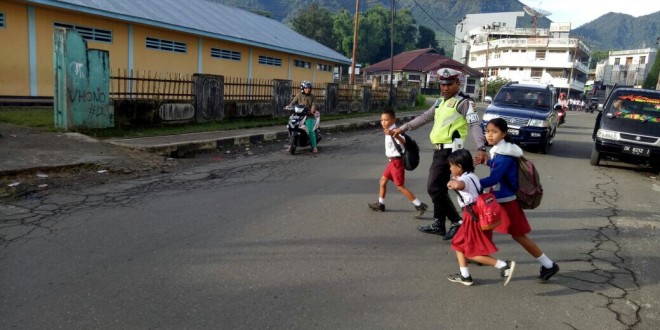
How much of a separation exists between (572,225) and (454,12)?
19271 cm

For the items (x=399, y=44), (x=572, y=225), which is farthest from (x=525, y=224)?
(x=399, y=44)

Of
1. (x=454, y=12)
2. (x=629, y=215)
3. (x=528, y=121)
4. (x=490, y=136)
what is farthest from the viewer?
(x=454, y=12)

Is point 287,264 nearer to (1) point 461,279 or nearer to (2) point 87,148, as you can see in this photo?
(1) point 461,279

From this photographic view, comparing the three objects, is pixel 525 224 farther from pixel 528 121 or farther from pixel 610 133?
pixel 528 121

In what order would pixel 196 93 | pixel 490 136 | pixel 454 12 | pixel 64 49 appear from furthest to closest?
pixel 454 12 < pixel 196 93 < pixel 64 49 < pixel 490 136

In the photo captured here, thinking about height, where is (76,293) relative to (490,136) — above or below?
below

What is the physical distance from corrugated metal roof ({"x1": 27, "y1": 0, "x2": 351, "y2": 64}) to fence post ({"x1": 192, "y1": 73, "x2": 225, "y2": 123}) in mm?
4943

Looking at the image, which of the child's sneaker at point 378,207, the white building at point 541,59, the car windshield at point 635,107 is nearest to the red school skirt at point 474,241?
the child's sneaker at point 378,207

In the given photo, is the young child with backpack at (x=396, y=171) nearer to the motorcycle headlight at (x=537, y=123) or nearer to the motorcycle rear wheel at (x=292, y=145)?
the motorcycle rear wheel at (x=292, y=145)

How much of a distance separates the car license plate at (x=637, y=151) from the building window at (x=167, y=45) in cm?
1657

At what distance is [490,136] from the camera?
397 cm

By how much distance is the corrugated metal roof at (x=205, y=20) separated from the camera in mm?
15946

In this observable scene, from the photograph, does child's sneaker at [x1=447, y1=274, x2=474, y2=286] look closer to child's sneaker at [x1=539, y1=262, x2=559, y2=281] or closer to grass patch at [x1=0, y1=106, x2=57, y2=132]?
child's sneaker at [x1=539, y1=262, x2=559, y2=281]

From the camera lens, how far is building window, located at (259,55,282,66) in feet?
82.6
